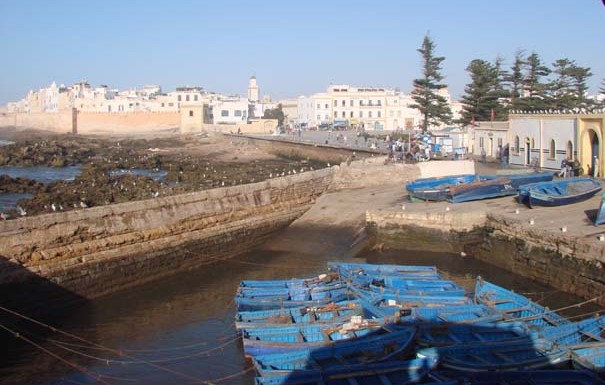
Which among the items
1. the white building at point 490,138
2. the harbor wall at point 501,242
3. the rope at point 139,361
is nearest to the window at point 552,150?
the white building at point 490,138

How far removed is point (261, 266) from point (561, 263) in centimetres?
860

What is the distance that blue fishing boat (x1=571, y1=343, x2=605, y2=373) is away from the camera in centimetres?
1014

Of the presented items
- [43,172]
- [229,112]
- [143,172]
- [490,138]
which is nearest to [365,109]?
[229,112]

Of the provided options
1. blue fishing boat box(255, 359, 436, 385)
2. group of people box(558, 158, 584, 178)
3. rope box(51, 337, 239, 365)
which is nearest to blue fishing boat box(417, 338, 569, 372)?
blue fishing boat box(255, 359, 436, 385)

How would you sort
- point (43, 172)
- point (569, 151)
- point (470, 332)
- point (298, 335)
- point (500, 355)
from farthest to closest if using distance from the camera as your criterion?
1. point (43, 172)
2. point (569, 151)
3. point (298, 335)
4. point (470, 332)
5. point (500, 355)

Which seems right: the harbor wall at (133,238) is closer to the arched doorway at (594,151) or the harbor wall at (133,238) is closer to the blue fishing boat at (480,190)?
the blue fishing boat at (480,190)

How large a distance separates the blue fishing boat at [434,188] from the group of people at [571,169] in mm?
3704

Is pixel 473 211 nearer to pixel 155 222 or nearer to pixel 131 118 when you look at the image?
pixel 155 222

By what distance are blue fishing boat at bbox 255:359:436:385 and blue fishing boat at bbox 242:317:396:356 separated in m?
1.54

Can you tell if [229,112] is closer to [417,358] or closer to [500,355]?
[500,355]

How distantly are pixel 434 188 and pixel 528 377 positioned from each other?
14189mm

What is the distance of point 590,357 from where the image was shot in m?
10.4

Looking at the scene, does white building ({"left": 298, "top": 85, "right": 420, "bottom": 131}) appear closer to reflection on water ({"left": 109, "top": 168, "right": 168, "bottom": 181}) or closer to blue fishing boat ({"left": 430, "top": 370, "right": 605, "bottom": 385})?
reflection on water ({"left": 109, "top": 168, "right": 168, "bottom": 181})

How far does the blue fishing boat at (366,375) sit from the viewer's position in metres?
9.69
